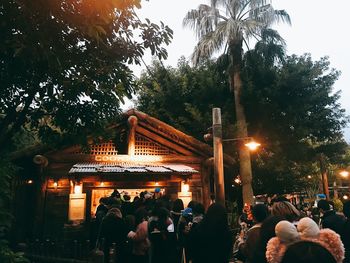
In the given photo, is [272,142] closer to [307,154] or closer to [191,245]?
[307,154]

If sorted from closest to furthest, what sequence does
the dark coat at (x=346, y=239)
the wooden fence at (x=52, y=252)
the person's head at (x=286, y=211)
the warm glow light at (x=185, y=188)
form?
1. the person's head at (x=286, y=211)
2. the dark coat at (x=346, y=239)
3. the wooden fence at (x=52, y=252)
4. the warm glow light at (x=185, y=188)

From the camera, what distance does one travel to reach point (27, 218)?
12.3 m

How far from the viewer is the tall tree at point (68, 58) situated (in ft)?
15.5

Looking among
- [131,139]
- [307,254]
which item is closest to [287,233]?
[307,254]

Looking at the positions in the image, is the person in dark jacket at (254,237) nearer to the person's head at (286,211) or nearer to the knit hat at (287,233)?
the person's head at (286,211)

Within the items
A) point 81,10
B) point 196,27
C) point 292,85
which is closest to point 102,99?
point 81,10

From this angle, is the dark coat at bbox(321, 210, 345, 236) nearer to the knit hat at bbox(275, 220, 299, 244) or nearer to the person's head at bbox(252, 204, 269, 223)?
the person's head at bbox(252, 204, 269, 223)

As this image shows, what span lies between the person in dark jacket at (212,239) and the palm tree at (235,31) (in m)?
8.95

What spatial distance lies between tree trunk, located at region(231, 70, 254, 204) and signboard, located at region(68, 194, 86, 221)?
7.11 metres

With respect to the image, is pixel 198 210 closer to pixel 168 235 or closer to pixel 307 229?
pixel 168 235

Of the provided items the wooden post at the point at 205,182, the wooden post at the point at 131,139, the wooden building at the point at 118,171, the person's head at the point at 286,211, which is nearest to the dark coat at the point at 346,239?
the person's head at the point at 286,211

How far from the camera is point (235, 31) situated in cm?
1334

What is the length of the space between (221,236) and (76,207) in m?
7.37

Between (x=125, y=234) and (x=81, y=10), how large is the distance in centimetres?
490
